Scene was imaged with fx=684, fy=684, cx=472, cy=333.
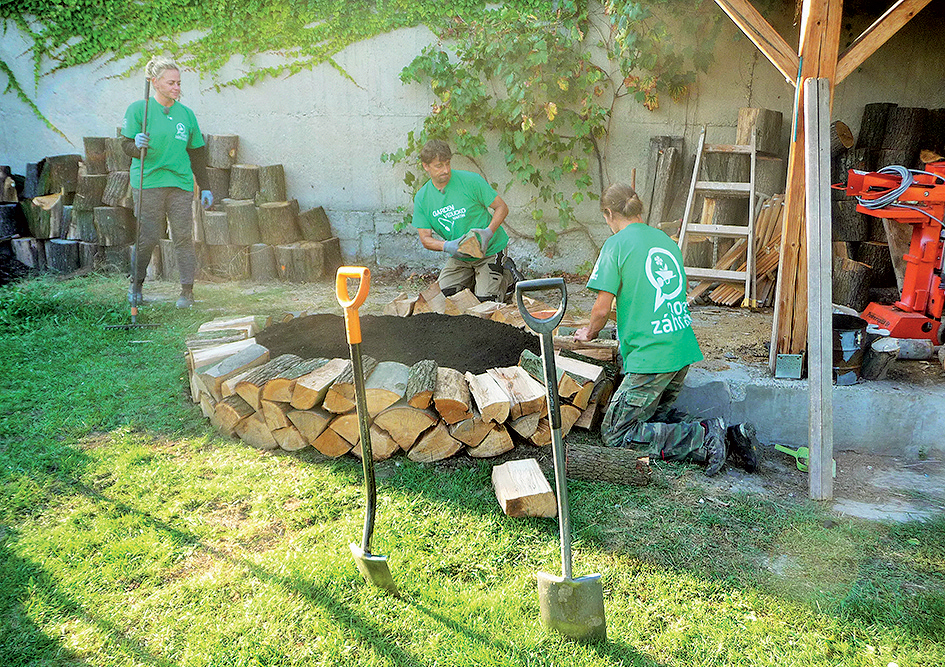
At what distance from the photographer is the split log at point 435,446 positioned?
134 inches

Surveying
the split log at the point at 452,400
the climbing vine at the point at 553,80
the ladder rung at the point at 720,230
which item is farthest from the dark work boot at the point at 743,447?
the climbing vine at the point at 553,80

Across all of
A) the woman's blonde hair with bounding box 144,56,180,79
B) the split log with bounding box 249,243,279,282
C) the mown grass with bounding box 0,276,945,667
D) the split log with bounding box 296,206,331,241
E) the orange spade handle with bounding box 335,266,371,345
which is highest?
the woman's blonde hair with bounding box 144,56,180,79

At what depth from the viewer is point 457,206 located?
5285 mm

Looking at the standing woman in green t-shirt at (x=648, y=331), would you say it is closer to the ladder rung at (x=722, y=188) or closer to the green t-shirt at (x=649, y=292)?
the green t-shirt at (x=649, y=292)

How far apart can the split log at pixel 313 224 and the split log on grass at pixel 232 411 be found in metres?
4.27

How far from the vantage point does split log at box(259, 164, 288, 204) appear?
7.55 metres

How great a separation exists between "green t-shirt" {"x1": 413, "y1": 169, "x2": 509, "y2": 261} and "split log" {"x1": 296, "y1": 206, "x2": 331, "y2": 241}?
2.57 metres

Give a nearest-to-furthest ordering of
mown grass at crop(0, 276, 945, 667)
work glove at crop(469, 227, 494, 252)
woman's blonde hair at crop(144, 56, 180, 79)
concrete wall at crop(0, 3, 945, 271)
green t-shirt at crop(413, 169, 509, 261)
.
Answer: mown grass at crop(0, 276, 945, 667), work glove at crop(469, 227, 494, 252), green t-shirt at crop(413, 169, 509, 261), woman's blonde hair at crop(144, 56, 180, 79), concrete wall at crop(0, 3, 945, 271)

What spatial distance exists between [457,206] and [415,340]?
1.53m

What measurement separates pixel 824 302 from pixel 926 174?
6.17 feet

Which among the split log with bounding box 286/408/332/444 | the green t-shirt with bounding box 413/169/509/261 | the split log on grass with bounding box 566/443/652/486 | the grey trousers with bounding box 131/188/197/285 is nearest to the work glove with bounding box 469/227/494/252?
the green t-shirt with bounding box 413/169/509/261

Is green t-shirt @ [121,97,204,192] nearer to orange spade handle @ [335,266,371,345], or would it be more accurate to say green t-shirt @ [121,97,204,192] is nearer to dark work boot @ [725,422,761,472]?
orange spade handle @ [335,266,371,345]

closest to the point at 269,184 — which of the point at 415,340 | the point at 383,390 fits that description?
the point at 415,340

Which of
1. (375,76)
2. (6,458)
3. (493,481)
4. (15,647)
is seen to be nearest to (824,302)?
(493,481)
